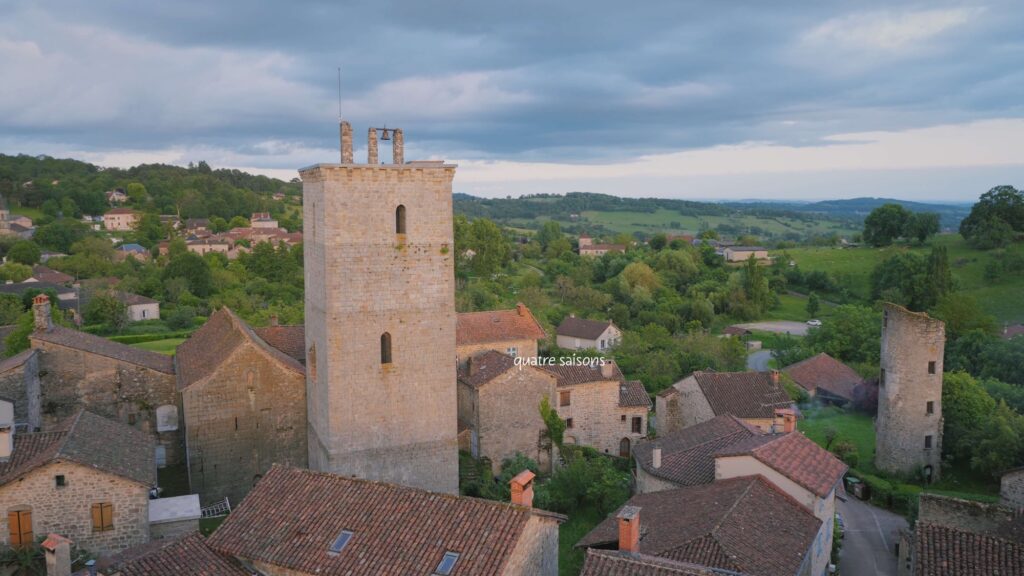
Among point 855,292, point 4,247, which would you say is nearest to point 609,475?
point 855,292

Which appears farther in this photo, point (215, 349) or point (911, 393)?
point (911, 393)

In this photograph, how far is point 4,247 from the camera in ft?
253

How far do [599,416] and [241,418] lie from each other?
15.9m

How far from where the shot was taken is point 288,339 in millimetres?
30109

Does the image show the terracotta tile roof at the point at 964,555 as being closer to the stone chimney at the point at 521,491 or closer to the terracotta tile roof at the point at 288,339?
the stone chimney at the point at 521,491

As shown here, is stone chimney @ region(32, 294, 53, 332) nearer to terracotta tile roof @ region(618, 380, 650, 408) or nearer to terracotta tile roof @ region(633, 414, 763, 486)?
terracotta tile roof @ region(633, 414, 763, 486)

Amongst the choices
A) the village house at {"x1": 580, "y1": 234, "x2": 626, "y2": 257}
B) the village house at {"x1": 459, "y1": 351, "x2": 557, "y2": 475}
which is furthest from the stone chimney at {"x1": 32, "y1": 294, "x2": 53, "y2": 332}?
the village house at {"x1": 580, "y1": 234, "x2": 626, "y2": 257}

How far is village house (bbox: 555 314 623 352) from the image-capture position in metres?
56.9

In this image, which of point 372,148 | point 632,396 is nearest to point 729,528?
point 372,148

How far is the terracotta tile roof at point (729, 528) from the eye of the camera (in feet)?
53.0

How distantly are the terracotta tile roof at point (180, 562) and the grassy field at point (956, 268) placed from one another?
63.8 m

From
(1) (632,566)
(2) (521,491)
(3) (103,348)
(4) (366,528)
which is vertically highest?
(3) (103,348)

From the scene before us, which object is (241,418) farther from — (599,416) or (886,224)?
(886,224)

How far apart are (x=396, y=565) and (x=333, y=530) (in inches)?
72.0
